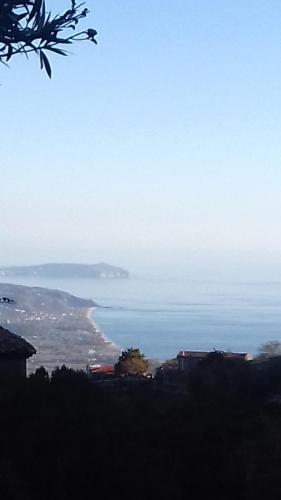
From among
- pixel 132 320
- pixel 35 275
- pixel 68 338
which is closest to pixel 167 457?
pixel 68 338

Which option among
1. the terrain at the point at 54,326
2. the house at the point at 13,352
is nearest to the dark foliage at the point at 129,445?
the house at the point at 13,352

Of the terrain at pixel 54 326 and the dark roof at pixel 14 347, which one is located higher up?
the terrain at pixel 54 326

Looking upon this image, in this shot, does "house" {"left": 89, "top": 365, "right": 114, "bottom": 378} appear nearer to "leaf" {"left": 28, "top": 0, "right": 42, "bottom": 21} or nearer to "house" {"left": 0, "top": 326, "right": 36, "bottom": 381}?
"house" {"left": 0, "top": 326, "right": 36, "bottom": 381}

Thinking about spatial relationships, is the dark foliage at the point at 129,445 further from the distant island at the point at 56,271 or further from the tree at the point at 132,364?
the distant island at the point at 56,271

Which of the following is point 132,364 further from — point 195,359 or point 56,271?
point 56,271

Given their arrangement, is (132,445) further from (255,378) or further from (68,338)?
(68,338)

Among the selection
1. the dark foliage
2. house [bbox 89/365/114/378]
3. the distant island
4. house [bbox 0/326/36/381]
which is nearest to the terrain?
house [bbox 89/365/114/378]
